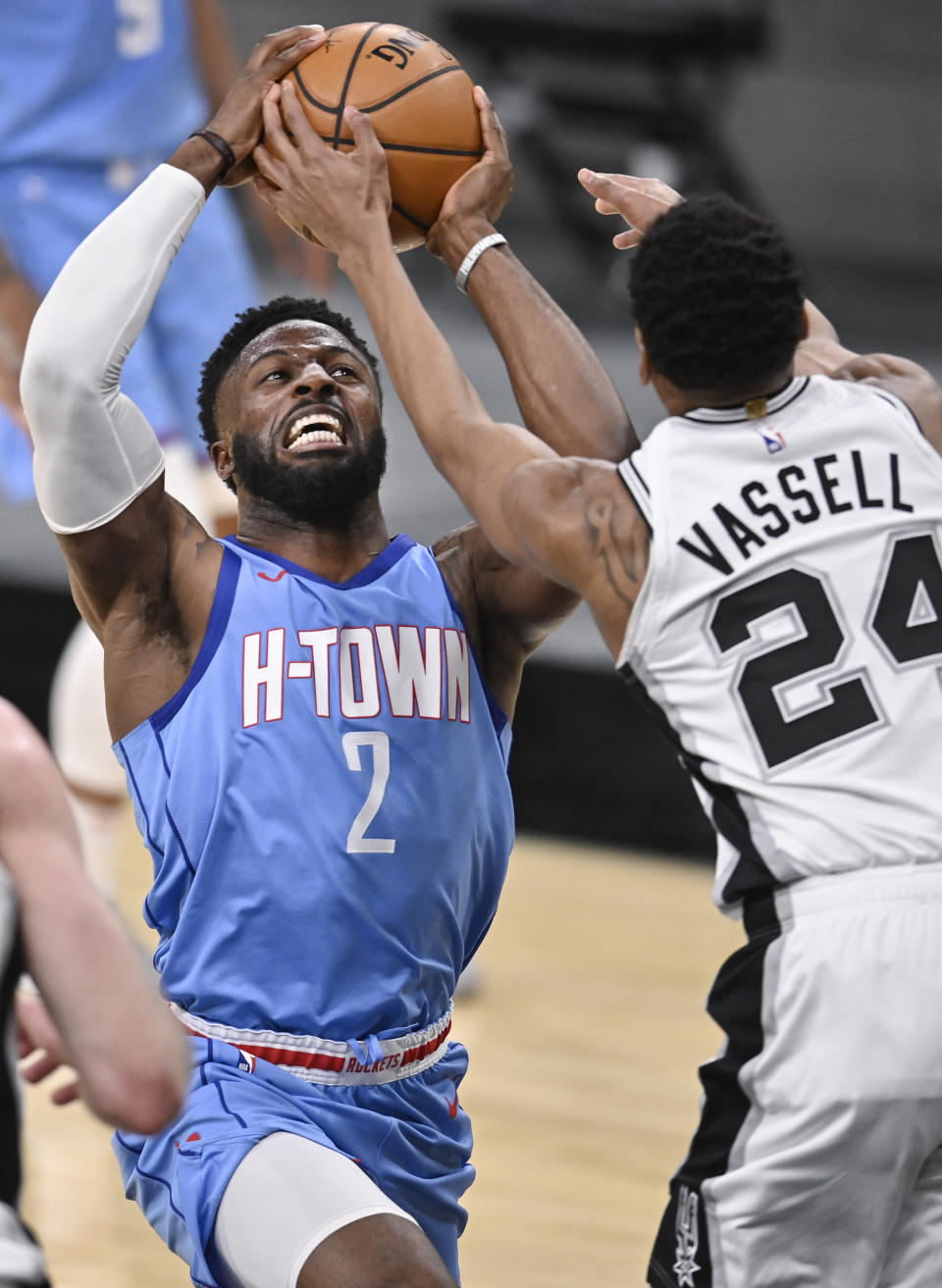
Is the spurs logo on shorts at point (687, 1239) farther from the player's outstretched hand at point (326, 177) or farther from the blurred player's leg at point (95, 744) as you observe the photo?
the blurred player's leg at point (95, 744)

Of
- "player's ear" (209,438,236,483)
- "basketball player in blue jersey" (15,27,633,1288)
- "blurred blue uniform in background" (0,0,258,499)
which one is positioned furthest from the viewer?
"blurred blue uniform in background" (0,0,258,499)

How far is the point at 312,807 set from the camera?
3199 millimetres

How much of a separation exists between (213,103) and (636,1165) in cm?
362

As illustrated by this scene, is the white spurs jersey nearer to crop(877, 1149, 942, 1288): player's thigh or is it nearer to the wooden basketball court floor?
crop(877, 1149, 942, 1288): player's thigh

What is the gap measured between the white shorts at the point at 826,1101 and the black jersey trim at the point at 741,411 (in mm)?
662

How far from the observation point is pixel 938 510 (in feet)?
9.12

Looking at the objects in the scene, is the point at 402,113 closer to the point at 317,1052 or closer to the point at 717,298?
the point at 717,298

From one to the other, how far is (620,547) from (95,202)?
12.5 ft

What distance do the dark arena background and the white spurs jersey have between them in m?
2.22

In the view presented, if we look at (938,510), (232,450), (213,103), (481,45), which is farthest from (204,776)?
(481,45)

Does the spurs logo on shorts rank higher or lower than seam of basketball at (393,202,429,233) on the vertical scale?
lower

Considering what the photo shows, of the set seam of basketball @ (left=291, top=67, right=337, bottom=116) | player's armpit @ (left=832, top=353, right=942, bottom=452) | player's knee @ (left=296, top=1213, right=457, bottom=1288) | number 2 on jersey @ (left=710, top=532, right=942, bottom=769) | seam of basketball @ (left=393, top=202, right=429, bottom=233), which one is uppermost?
seam of basketball @ (left=291, top=67, right=337, bottom=116)

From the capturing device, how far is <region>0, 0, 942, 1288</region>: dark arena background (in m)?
5.18

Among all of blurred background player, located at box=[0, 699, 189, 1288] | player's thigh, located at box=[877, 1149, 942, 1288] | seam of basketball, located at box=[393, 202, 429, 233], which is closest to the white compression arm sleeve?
seam of basketball, located at box=[393, 202, 429, 233]
